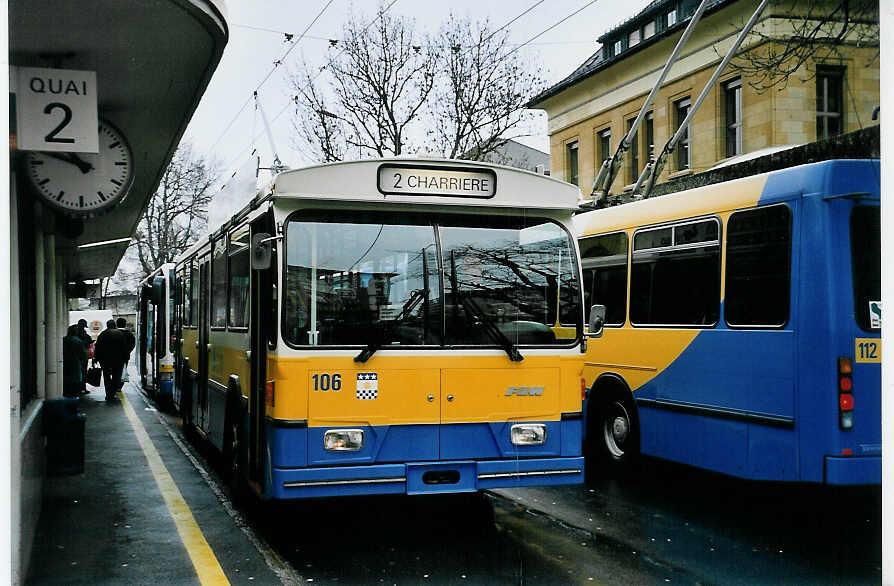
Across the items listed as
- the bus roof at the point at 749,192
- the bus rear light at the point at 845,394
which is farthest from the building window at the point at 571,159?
the bus rear light at the point at 845,394

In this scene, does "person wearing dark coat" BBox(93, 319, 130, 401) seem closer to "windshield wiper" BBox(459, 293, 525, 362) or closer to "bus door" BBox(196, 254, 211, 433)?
"bus door" BBox(196, 254, 211, 433)

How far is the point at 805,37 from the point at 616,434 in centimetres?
449

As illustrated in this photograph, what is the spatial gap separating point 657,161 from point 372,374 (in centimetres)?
549

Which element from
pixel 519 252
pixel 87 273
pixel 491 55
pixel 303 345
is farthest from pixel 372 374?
pixel 87 273

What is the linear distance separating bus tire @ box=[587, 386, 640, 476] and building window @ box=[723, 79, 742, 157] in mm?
3100

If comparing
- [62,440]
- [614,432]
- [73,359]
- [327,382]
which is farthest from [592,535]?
[73,359]

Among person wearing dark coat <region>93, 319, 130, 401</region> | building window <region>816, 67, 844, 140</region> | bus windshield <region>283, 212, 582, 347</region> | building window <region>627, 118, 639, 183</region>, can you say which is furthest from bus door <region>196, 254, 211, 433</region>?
person wearing dark coat <region>93, 319, 130, 401</region>

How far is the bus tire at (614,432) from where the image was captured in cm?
1007

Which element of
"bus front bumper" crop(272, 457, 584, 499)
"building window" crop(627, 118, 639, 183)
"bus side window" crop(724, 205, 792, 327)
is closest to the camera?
"bus front bumper" crop(272, 457, 584, 499)

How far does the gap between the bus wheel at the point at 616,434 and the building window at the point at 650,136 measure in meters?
2.93

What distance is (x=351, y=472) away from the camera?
6.82m

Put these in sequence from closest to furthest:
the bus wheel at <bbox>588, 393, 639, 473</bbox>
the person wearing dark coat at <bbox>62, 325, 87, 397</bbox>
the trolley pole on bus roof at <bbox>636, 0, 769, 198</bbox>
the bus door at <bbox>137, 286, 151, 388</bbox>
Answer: the trolley pole on bus roof at <bbox>636, 0, 769, 198</bbox> < the bus wheel at <bbox>588, 393, 639, 473</bbox> < the person wearing dark coat at <bbox>62, 325, 87, 397</bbox> < the bus door at <bbox>137, 286, 151, 388</bbox>

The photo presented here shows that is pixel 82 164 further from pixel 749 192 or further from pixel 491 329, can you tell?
pixel 749 192

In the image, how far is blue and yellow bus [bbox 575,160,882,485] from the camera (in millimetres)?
7254
